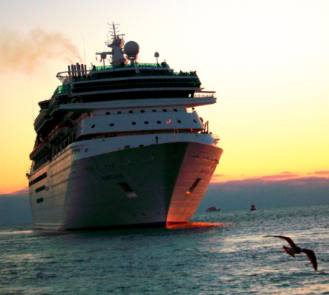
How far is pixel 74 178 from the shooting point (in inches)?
2327

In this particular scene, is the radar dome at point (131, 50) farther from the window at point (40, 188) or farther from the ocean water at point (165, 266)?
the ocean water at point (165, 266)

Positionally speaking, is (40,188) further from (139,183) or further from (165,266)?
(165,266)

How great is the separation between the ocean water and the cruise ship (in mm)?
3054

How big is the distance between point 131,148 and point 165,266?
18.6 metres

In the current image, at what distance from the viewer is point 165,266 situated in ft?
115

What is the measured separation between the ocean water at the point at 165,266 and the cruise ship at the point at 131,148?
10.0 feet

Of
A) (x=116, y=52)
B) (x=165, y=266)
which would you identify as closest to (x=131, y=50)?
(x=116, y=52)

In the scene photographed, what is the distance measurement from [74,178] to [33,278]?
2514 cm

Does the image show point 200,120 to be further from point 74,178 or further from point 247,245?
point 247,245

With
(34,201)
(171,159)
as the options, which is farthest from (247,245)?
(34,201)

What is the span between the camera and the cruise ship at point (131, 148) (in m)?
53.5

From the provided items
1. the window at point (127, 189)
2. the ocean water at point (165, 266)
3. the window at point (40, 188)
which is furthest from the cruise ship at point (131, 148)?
the window at point (40, 188)

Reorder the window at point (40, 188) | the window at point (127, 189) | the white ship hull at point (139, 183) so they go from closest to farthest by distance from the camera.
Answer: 1. the white ship hull at point (139, 183)
2. the window at point (127, 189)
3. the window at point (40, 188)

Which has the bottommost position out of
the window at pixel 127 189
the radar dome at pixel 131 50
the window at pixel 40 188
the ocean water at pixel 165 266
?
the ocean water at pixel 165 266
